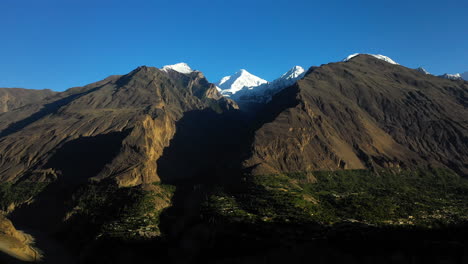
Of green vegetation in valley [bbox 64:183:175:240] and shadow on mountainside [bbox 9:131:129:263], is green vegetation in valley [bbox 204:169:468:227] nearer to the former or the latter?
green vegetation in valley [bbox 64:183:175:240]

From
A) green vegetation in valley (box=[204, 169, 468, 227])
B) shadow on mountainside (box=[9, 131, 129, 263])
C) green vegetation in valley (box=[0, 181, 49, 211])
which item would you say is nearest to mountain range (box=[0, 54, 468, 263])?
shadow on mountainside (box=[9, 131, 129, 263])

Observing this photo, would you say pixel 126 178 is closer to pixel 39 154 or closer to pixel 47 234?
pixel 47 234

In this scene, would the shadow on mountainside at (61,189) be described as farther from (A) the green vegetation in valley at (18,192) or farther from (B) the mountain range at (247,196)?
(A) the green vegetation in valley at (18,192)

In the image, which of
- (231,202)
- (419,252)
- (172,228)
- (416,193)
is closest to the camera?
(419,252)

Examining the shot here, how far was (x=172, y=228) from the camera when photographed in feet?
354

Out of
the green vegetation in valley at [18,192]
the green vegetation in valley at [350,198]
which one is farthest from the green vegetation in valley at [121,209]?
the green vegetation in valley at [18,192]

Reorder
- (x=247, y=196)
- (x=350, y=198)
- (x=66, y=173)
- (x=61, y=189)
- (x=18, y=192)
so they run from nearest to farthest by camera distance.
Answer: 1. (x=350, y=198)
2. (x=247, y=196)
3. (x=18, y=192)
4. (x=61, y=189)
5. (x=66, y=173)

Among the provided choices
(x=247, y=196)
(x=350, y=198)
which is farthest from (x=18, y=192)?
(x=350, y=198)

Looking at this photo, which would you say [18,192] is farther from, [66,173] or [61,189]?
[66,173]

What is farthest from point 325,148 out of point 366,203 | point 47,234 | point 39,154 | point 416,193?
point 39,154

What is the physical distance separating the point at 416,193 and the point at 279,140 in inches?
2819

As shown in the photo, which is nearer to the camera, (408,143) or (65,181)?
(65,181)

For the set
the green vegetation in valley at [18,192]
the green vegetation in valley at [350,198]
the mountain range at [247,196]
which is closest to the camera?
the mountain range at [247,196]

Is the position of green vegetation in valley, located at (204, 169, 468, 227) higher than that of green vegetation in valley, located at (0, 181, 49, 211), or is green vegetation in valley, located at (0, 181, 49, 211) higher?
green vegetation in valley, located at (204, 169, 468, 227)
